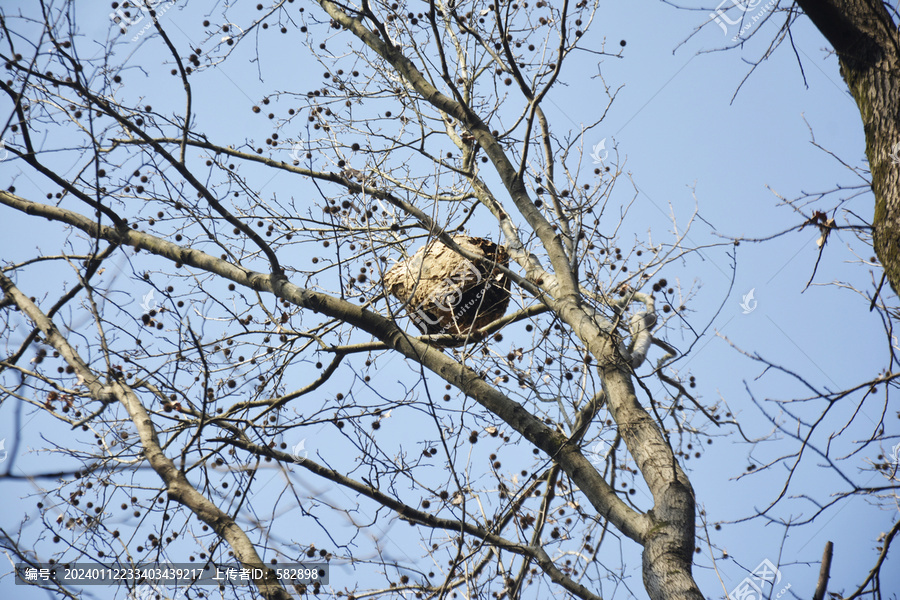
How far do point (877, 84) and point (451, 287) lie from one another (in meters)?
2.42

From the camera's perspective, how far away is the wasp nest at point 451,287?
4.12 meters

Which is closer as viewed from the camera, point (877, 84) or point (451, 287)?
point (877, 84)

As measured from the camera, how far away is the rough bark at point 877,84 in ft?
9.22

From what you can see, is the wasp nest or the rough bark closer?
the rough bark

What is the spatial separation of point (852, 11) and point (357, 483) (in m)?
3.38

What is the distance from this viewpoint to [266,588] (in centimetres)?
267

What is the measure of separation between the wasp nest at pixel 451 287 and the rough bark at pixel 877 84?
6.47ft

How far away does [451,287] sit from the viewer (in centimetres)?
411

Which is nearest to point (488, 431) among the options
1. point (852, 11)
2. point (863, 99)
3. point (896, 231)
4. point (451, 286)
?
point (451, 286)

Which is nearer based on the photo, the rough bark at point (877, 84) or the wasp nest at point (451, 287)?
the rough bark at point (877, 84)

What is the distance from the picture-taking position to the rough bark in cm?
281

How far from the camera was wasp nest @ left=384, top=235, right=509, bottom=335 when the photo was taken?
162 inches

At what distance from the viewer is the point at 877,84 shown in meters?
2.88

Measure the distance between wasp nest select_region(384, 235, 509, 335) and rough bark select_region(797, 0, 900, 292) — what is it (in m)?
1.97
